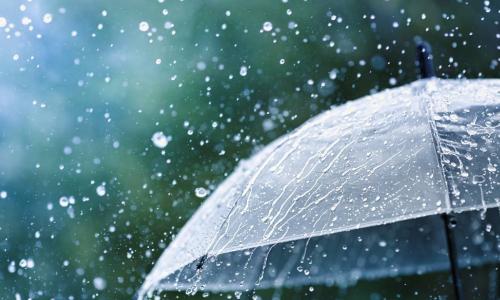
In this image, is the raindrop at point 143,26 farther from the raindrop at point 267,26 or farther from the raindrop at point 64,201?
the raindrop at point 64,201

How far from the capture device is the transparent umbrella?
1775mm

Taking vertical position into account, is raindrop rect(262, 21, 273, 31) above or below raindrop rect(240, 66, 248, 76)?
above

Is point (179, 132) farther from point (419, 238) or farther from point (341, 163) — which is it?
point (341, 163)

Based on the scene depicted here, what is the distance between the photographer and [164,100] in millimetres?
6992

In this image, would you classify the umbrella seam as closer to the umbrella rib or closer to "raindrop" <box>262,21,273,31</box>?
the umbrella rib

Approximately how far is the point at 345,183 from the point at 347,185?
0.04 ft

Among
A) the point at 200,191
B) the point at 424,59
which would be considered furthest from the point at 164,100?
the point at 424,59

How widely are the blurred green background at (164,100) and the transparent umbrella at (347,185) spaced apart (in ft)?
12.0

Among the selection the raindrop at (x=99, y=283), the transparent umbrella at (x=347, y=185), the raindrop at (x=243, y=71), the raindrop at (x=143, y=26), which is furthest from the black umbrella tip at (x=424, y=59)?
the raindrop at (x=143, y=26)

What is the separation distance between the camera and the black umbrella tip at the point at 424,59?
192cm

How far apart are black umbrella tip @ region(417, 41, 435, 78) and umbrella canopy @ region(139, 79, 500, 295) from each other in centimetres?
3

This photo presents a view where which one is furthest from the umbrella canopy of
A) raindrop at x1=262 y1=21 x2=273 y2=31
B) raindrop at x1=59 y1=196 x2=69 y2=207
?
raindrop at x1=59 y1=196 x2=69 y2=207

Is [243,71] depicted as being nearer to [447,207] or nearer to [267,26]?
[267,26]

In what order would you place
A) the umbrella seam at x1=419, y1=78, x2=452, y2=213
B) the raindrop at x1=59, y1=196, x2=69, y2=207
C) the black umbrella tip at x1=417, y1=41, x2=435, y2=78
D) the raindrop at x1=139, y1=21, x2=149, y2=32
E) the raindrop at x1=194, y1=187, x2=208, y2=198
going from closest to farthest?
the umbrella seam at x1=419, y1=78, x2=452, y2=213
the black umbrella tip at x1=417, y1=41, x2=435, y2=78
the raindrop at x1=194, y1=187, x2=208, y2=198
the raindrop at x1=59, y1=196, x2=69, y2=207
the raindrop at x1=139, y1=21, x2=149, y2=32
